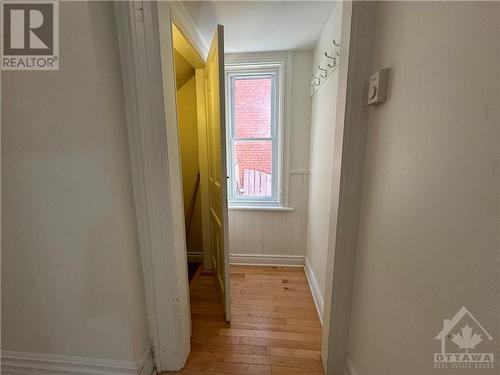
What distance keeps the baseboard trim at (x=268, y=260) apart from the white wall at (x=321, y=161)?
0.22m

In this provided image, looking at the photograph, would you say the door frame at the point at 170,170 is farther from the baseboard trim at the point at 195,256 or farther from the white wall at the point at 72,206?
the baseboard trim at the point at 195,256

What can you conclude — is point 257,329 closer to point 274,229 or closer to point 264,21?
point 274,229

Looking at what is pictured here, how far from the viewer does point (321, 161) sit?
183 cm

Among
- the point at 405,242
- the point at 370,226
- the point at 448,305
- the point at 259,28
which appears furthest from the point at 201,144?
the point at 448,305

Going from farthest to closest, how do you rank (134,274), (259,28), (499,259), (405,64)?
(259,28) → (134,274) → (405,64) → (499,259)

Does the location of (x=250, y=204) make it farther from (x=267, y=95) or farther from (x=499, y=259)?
(x=499, y=259)

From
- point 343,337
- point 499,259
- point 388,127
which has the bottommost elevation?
point 343,337

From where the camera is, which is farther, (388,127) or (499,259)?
(388,127)

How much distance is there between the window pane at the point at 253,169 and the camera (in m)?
2.47

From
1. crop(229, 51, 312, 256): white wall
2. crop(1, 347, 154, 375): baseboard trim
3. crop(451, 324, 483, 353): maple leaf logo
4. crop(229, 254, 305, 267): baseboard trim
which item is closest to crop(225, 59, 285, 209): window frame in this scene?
crop(229, 51, 312, 256): white wall

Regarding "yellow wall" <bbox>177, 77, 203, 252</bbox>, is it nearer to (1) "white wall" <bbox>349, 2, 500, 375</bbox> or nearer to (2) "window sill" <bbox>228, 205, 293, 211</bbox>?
(2) "window sill" <bbox>228, 205, 293, 211</bbox>

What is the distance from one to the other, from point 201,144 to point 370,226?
69.7 inches

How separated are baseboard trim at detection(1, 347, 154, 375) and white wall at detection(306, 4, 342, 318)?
4.19ft

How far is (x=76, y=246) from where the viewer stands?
1057 millimetres
